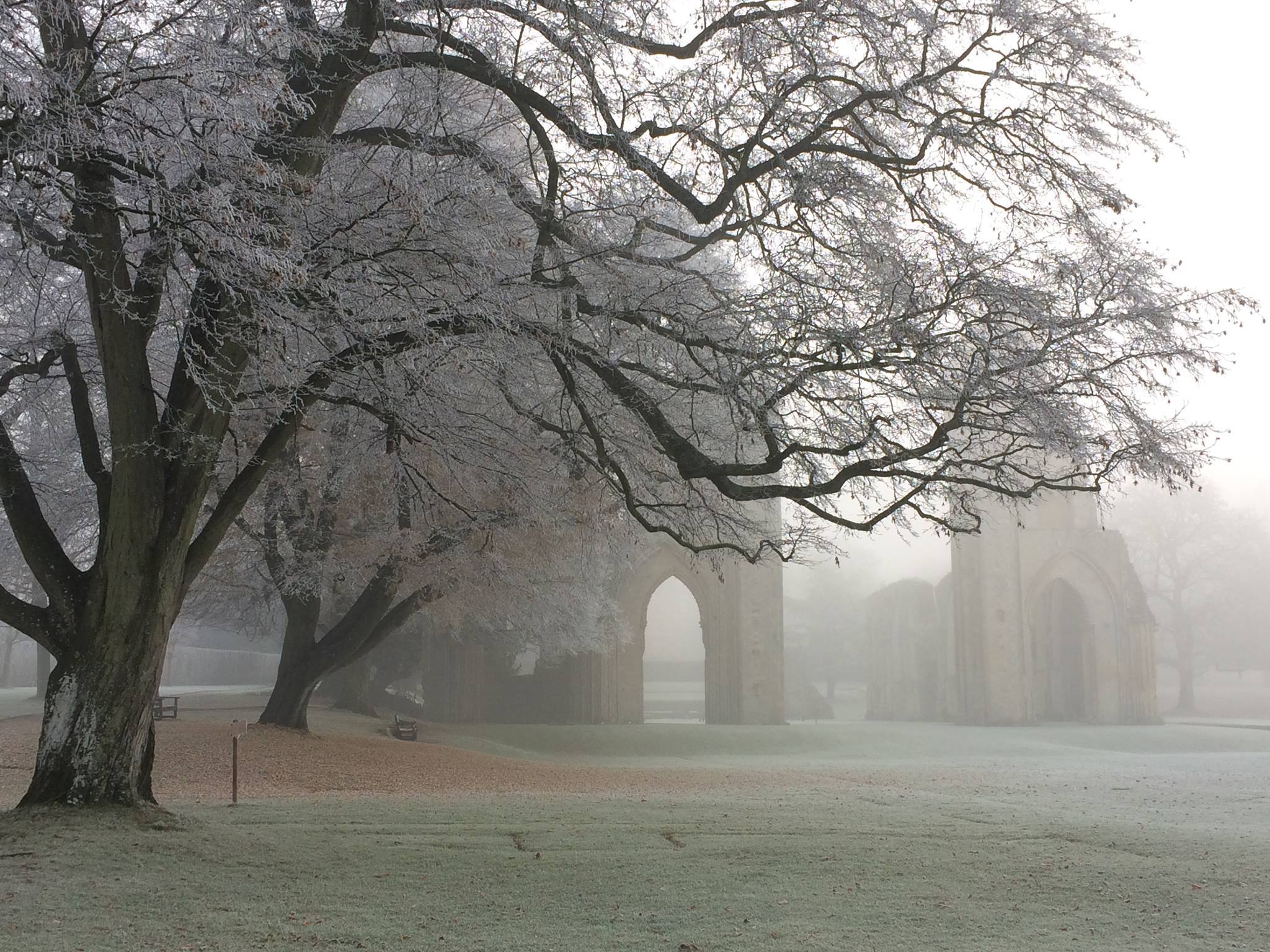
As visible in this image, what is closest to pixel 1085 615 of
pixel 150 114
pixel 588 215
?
pixel 588 215

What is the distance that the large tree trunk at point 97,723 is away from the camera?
7.20 meters

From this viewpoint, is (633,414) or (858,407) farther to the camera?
(633,414)

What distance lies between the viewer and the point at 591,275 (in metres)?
8.61

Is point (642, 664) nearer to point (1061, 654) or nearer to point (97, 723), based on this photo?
point (1061, 654)

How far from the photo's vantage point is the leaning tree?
689 centimetres

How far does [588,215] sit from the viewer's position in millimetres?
8203

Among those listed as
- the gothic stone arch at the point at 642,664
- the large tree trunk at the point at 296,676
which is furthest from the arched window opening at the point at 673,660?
the large tree trunk at the point at 296,676

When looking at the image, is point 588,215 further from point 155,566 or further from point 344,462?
point 344,462

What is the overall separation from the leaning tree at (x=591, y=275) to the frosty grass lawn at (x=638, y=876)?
1462mm

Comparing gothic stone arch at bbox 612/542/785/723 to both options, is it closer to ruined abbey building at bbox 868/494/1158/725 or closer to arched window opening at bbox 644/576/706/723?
arched window opening at bbox 644/576/706/723

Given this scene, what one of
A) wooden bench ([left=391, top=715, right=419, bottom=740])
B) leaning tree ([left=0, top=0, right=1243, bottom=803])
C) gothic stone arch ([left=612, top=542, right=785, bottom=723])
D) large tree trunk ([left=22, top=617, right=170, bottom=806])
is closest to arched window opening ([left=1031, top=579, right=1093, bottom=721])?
gothic stone arch ([left=612, top=542, right=785, bottom=723])

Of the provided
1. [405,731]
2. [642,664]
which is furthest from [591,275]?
[642,664]

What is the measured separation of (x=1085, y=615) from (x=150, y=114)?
104 ft

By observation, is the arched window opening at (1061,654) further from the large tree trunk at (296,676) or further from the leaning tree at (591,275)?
the leaning tree at (591,275)
